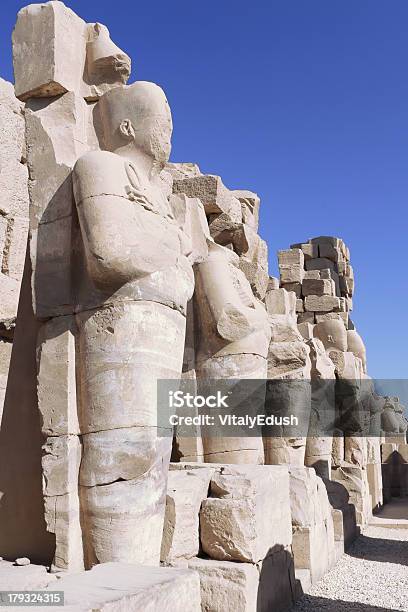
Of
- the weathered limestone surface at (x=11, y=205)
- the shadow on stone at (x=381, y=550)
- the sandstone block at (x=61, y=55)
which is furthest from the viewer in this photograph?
the shadow on stone at (x=381, y=550)

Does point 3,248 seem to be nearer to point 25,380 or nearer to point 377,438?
point 25,380

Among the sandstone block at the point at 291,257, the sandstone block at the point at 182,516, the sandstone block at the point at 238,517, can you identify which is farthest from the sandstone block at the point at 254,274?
the sandstone block at the point at 291,257

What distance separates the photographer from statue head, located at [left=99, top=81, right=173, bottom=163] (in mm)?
3879

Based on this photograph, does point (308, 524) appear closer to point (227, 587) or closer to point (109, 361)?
point (227, 587)

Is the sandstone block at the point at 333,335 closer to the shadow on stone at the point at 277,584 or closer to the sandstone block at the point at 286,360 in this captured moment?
the sandstone block at the point at 286,360

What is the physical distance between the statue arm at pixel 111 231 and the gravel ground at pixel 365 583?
2.32m

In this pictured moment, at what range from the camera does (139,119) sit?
12.7 ft

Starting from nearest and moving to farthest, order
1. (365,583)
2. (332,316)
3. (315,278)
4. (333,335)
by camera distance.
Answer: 1. (365,583)
2. (333,335)
3. (332,316)
4. (315,278)

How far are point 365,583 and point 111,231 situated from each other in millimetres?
3628

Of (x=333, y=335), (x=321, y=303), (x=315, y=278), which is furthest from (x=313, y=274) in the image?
(x=333, y=335)

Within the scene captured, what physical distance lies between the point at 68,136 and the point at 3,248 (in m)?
1.18

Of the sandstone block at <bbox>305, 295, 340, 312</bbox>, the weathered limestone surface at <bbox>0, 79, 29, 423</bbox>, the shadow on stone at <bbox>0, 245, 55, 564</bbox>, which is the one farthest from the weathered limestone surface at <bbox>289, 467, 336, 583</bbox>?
the sandstone block at <bbox>305, 295, 340, 312</bbox>

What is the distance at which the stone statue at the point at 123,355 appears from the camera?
3244 mm

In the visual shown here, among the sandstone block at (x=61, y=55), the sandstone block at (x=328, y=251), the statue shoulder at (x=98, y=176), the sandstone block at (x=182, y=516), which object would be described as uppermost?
the sandstone block at (x=328, y=251)
